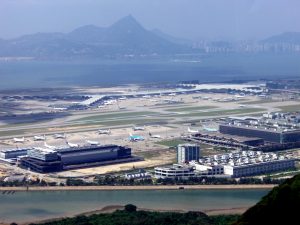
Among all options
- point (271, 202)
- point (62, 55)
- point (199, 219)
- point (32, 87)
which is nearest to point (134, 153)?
point (199, 219)

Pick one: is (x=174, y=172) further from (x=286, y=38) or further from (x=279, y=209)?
(x=286, y=38)

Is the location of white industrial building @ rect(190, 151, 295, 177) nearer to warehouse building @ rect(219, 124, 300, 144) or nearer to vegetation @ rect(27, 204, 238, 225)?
warehouse building @ rect(219, 124, 300, 144)

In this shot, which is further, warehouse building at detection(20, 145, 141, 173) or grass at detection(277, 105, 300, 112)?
grass at detection(277, 105, 300, 112)

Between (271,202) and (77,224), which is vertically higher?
(271,202)

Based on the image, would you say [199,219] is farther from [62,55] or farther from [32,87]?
[62,55]

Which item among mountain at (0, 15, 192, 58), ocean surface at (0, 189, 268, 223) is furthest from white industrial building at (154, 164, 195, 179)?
mountain at (0, 15, 192, 58)

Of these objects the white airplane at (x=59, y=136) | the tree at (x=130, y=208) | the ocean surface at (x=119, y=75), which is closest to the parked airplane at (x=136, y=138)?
the white airplane at (x=59, y=136)

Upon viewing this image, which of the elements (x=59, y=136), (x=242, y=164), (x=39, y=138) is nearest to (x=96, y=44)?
(x=59, y=136)
